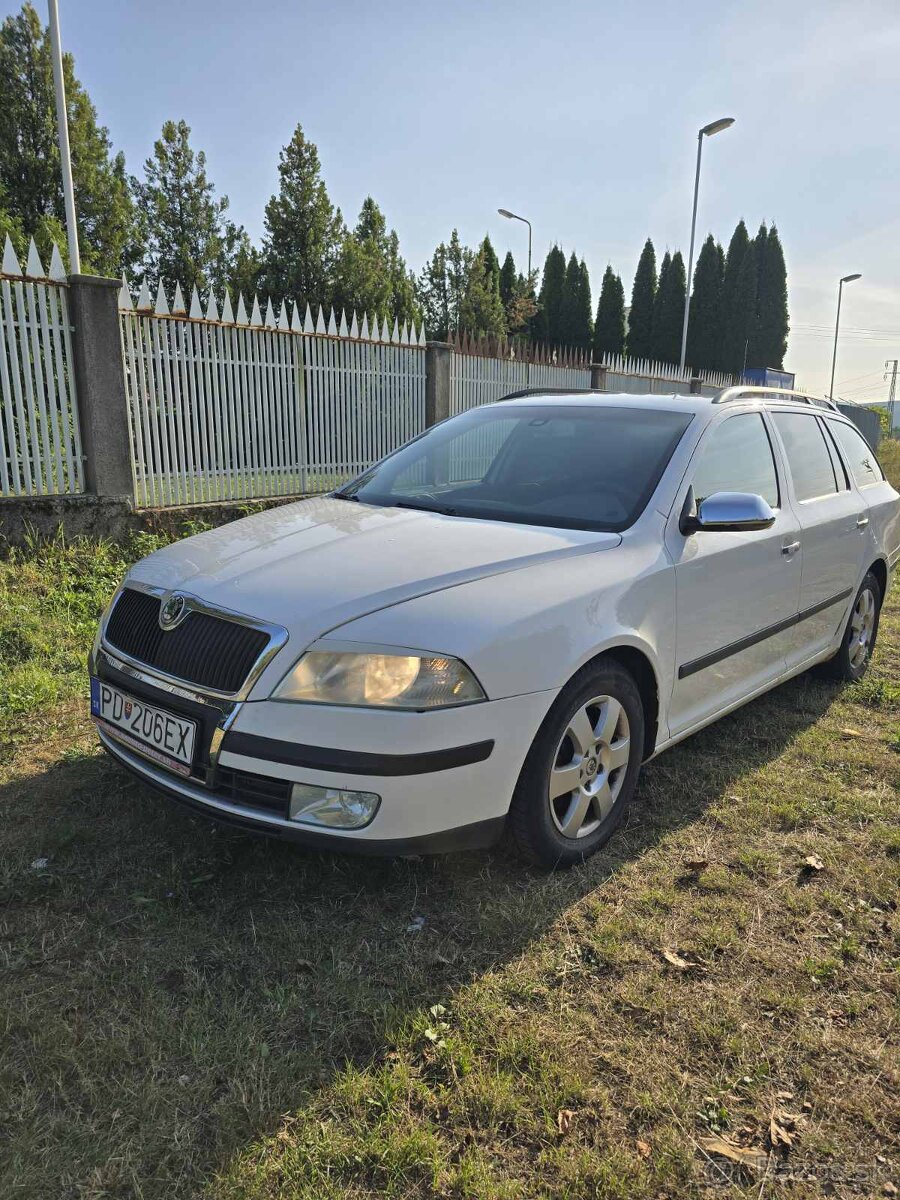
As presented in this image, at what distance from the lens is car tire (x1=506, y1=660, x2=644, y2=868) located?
251cm

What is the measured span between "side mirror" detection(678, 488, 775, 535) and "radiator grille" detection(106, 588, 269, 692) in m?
1.68

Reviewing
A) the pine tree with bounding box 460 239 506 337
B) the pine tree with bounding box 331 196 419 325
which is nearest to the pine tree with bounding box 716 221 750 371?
the pine tree with bounding box 460 239 506 337

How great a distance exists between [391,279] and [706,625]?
96.6ft

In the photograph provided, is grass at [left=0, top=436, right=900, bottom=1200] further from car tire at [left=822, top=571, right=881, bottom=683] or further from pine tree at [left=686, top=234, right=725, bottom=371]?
pine tree at [left=686, top=234, right=725, bottom=371]

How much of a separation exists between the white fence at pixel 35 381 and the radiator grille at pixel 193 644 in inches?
165

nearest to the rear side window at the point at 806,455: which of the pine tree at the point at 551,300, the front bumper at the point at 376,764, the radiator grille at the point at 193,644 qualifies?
the front bumper at the point at 376,764

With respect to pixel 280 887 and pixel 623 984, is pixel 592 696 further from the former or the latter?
pixel 280 887

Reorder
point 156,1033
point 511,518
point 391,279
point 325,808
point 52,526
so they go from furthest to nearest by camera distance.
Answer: point 391,279 → point 52,526 → point 511,518 → point 325,808 → point 156,1033

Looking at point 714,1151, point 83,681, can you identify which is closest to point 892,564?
point 714,1151

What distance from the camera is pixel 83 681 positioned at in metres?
4.39

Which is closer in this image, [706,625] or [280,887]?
[280,887]

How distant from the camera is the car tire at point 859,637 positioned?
4738 mm

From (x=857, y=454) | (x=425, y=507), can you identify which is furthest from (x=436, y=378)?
(x=425, y=507)

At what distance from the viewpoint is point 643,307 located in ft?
168
